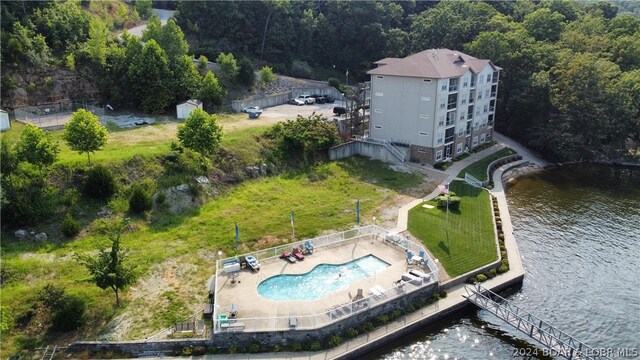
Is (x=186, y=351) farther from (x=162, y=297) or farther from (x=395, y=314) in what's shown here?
(x=395, y=314)

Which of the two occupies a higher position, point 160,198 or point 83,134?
point 83,134

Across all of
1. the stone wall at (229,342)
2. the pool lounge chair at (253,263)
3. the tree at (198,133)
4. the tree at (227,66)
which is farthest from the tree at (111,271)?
the tree at (227,66)

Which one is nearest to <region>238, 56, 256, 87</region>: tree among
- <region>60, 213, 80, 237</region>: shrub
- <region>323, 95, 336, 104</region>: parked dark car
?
<region>323, 95, 336, 104</region>: parked dark car

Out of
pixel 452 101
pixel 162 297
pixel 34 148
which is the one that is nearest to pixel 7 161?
pixel 34 148

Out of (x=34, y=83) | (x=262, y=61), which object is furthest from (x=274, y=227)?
(x=262, y=61)

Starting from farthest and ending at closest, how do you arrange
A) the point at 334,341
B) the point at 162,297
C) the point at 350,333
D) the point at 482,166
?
the point at 482,166, the point at 162,297, the point at 350,333, the point at 334,341

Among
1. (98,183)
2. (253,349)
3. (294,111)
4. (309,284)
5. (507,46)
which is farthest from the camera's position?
(507,46)

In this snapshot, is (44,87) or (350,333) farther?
(44,87)

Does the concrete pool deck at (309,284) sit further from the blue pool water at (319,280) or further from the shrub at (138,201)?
the shrub at (138,201)
